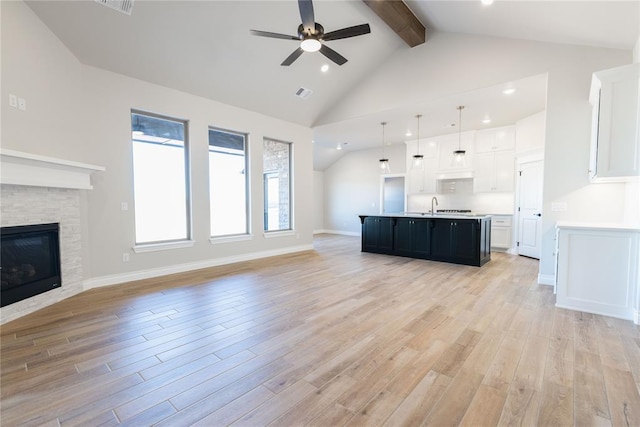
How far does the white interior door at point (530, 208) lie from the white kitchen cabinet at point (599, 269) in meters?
3.22

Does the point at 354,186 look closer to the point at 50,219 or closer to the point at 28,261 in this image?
the point at 50,219

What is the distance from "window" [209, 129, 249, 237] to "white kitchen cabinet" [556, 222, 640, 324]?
205 inches

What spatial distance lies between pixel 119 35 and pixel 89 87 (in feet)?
2.79

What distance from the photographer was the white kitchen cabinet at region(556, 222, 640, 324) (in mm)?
2891

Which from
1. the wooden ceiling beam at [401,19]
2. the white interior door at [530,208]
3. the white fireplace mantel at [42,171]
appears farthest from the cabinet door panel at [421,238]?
the white fireplace mantel at [42,171]

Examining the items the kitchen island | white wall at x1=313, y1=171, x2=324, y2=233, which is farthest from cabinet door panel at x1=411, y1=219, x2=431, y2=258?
white wall at x1=313, y1=171, x2=324, y2=233

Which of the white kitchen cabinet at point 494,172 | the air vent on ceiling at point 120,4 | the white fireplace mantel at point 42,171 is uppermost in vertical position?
the air vent on ceiling at point 120,4

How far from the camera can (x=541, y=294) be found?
3.68 m

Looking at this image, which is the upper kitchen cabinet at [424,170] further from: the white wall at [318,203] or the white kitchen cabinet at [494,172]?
the white wall at [318,203]

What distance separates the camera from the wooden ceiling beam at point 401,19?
411 centimetres

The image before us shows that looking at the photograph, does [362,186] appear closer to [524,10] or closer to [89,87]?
[524,10]

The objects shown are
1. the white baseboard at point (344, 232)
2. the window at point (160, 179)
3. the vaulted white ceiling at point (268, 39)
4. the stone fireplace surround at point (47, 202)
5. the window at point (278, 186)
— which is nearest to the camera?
the stone fireplace surround at point (47, 202)

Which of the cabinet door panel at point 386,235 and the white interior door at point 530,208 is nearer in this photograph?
the white interior door at point 530,208

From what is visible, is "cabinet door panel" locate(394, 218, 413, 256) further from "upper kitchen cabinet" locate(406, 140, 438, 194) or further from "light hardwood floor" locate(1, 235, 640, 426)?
"upper kitchen cabinet" locate(406, 140, 438, 194)
